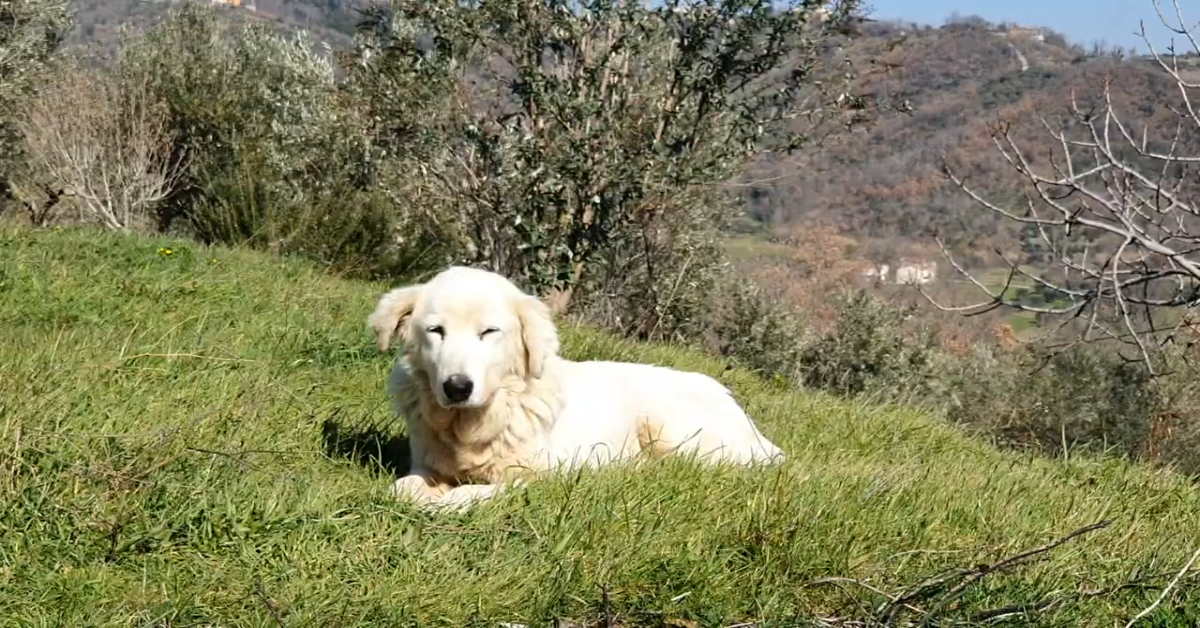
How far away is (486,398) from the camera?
14.8 ft

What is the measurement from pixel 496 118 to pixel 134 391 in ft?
26.5

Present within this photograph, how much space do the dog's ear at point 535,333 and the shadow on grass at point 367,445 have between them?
2.58 ft

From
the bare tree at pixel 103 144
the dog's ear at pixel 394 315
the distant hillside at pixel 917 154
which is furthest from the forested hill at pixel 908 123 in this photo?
the dog's ear at pixel 394 315

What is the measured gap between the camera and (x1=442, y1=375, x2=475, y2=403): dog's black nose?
4359 millimetres

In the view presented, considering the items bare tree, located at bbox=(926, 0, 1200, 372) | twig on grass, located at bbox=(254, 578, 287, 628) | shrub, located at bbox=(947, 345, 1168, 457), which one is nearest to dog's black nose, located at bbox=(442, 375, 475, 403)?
twig on grass, located at bbox=(254, 578, 287, 628)

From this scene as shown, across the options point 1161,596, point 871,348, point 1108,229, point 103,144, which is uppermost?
point 1108,229

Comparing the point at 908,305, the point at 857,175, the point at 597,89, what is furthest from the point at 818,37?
the point at 857,175

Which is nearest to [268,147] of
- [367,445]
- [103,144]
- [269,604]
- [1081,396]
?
[103,144]

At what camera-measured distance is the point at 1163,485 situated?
5.68 m

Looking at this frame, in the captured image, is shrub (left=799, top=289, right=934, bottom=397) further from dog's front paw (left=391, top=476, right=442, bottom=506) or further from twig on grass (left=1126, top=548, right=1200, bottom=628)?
twig on grass (left=1126, top=548, right=1200, bottom=628)

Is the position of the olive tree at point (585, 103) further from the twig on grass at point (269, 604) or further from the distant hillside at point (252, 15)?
the twig on grass at point (269, 604)

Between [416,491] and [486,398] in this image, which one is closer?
[416,491]

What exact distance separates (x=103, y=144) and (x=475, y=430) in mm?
19228

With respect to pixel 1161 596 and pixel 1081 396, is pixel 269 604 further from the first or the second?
pixel 1081 396
